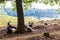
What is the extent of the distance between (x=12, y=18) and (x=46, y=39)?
53.5 feet

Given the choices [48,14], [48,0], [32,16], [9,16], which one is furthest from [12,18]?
[48,0]

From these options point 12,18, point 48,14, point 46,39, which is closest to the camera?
point 46,39

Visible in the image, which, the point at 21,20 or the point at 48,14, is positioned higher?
the point at 21,20

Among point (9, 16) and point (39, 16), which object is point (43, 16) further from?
point (9, 16)

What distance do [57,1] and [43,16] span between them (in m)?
12.6

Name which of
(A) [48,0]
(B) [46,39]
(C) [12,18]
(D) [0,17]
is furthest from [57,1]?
(D) [0,17]

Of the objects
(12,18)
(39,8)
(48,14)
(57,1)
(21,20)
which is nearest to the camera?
(21,20)

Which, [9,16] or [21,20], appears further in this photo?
[9,16]

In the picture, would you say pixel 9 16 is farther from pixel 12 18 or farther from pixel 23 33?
pixel 23 33

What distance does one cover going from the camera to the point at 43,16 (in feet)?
88.9

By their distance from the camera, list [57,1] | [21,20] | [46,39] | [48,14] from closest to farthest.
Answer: [46,39] → [21,20] → [57,1] → [48,14]

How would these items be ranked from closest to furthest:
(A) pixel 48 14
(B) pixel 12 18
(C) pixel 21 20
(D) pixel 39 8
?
Answer: (C) pixel 21 20 → (B) pixel 12 18 → (A) pixel 48 14 → (D) pixel 39 8

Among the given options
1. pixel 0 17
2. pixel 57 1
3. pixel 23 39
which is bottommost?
pixel 0 17

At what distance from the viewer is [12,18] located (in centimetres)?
2586
